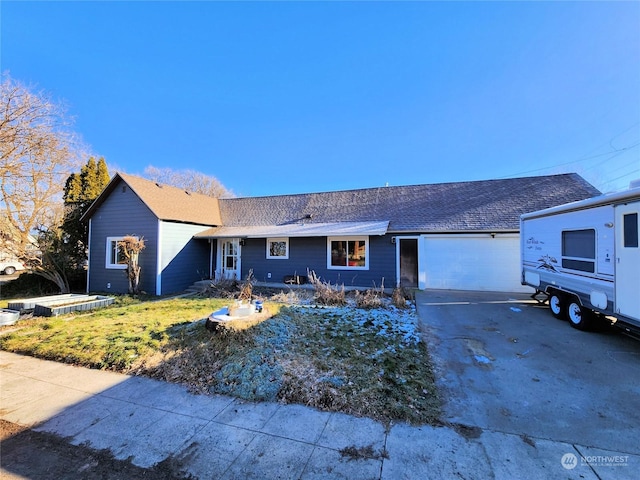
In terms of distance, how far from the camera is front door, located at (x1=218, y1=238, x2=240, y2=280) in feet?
46.0

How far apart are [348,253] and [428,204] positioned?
15.3 feet

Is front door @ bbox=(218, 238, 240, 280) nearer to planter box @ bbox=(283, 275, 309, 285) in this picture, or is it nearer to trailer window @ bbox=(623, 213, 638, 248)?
planter box @ bbox=(283, 275, 309, 285)

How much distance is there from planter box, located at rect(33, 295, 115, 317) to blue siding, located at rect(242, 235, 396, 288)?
588cm

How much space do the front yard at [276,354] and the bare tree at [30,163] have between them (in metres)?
8.41

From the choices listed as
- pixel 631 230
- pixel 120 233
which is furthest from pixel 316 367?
pixel 120 233

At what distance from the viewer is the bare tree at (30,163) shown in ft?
36.2

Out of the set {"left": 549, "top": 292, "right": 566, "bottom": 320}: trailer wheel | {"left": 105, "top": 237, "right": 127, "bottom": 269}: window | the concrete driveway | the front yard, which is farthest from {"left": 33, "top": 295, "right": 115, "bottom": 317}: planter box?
{"left": 549, "top": 292, "right": 566, "bottom": 320}: trailer wheel

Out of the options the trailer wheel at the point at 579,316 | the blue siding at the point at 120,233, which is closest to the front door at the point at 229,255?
the blue siding at the point at 120,233

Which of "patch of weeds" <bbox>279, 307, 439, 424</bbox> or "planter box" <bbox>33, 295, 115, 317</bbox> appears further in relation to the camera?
"planter box" <bbox>33, 295, 115, 317</bbox>

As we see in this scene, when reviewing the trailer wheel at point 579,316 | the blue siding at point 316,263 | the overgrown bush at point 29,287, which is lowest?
the overgrown bush at point 29,287

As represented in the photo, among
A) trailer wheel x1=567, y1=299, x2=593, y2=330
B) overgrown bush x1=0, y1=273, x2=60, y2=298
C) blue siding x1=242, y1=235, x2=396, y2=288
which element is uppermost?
blue siding x1=242, y1=235, x2=396, y2=288

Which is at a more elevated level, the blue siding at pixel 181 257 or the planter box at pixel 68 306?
the blue siding at pixel 181 257

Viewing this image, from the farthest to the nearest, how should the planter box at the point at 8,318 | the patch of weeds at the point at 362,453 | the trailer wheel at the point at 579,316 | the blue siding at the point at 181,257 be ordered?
the blue siding at the point at 181,257
the planter box at the point at 8,318
the trailer wheel at the point at 579,316
the patch of weeds at the point at 362,453

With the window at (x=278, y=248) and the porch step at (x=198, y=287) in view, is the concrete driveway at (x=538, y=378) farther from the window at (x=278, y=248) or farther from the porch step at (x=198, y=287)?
the porch step at (x=198, y=287)
